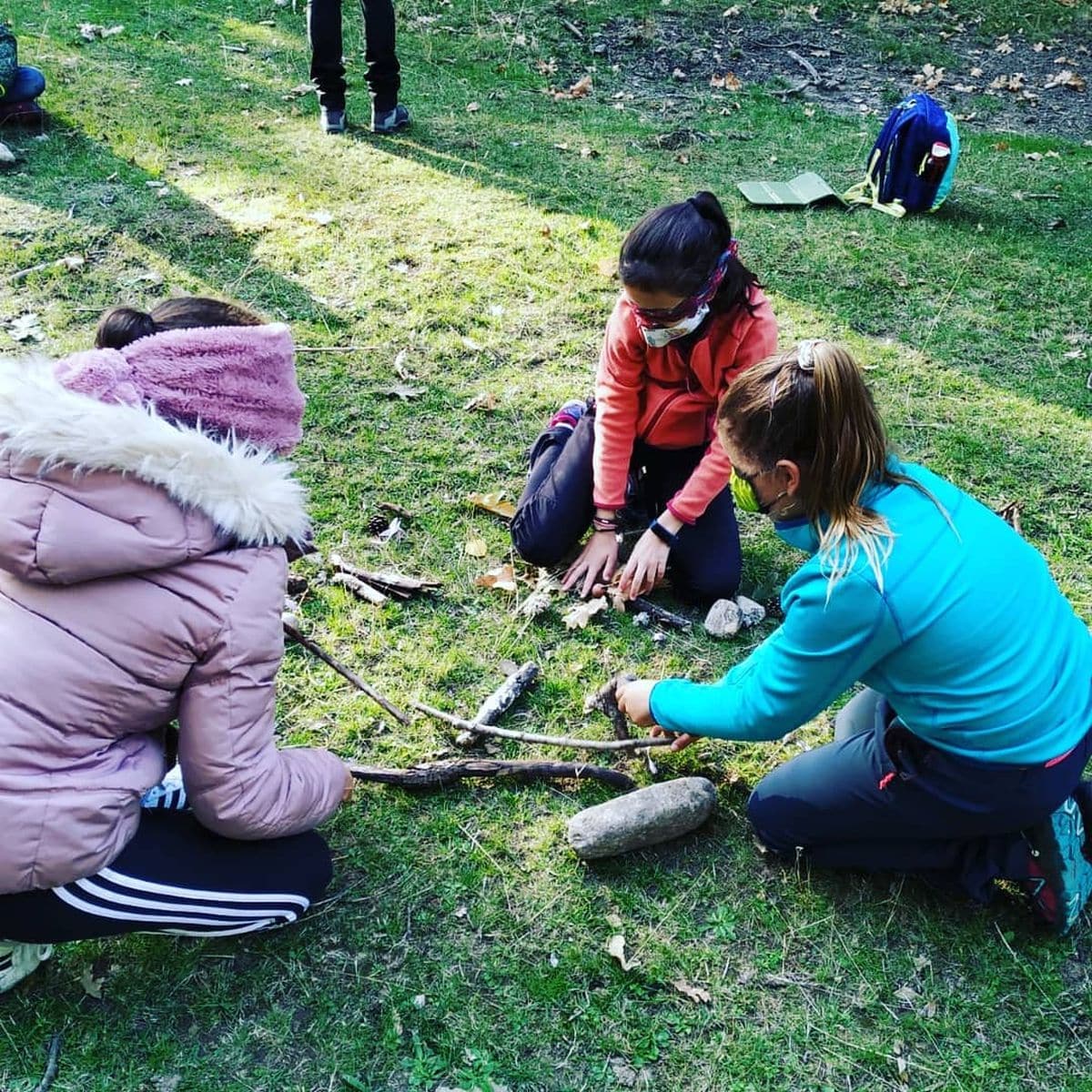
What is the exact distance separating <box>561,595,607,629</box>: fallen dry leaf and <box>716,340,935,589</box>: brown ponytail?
128cm

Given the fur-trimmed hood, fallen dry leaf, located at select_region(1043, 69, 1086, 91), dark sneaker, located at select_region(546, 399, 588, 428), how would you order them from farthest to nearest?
1. fallen dry leaf, located at select_region(1043, 69, 1086, 91)
2. dark sneaker, located at select_region(546, 399, 588, 428)
3. the fur-trimmed hood

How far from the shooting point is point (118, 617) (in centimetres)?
198

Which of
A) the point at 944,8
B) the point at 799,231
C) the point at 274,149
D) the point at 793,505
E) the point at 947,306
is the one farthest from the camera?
the point at 944,8

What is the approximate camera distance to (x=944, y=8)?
9.71m

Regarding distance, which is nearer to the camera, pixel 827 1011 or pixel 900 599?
pixel 900 599

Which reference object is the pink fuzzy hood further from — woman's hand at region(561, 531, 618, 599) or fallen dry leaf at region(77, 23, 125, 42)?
fallen dry leaf at region(77, 23, 125, 42)

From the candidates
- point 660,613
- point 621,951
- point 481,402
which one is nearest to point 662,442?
point 660,613

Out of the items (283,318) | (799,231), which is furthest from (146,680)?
(799,231)

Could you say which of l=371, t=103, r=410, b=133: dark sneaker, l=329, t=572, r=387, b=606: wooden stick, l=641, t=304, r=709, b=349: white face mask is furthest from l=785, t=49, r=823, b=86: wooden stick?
l=329, t=572, r=387, b=606: wooden stick

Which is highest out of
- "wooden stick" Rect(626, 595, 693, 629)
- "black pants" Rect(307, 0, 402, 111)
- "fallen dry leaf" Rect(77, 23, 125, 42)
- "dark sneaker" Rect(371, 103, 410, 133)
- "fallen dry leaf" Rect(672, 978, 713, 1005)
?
"black pants" Rect(307, 0, 402, 111)

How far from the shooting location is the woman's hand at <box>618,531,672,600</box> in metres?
3.39

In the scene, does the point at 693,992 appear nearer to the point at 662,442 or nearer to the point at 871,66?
the point at 662,442

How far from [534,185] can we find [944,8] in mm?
6097

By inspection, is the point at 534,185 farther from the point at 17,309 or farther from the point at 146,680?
the point at 146,680
